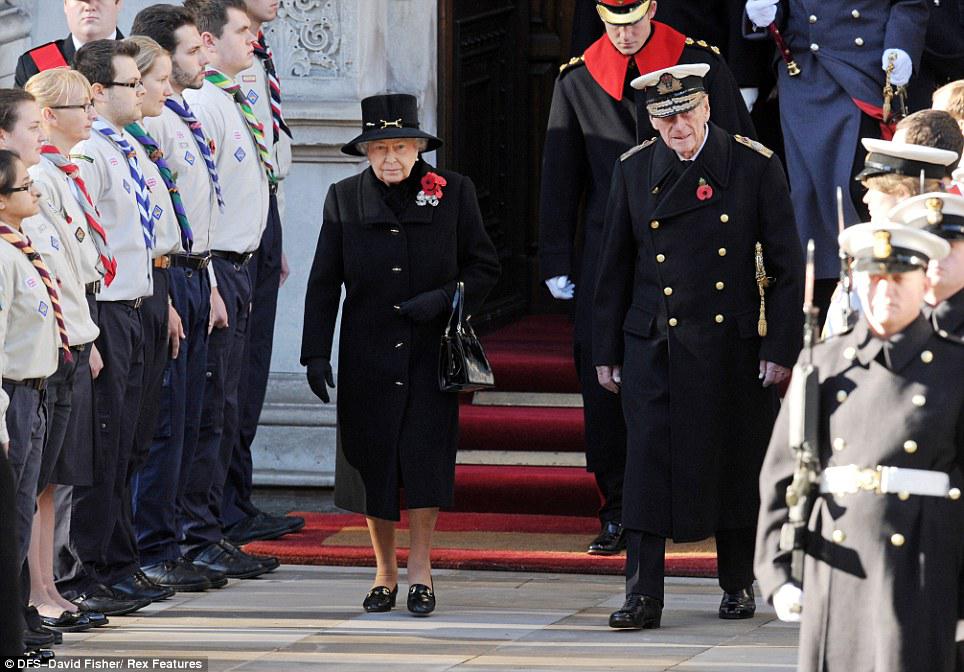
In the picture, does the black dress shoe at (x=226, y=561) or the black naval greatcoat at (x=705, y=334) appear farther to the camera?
the black dress shoe at (x=226, y=561)

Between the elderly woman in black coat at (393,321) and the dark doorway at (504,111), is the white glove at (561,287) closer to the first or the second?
the elderly woman in black coat at (393,321)

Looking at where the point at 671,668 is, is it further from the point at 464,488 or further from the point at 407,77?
the point at 407,77

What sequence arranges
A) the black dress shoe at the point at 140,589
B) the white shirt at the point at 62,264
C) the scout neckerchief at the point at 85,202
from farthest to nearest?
the black dress shoe at the point at 140,589 → the scout neckerchief at the point at 85,202 → the white shirt at the point at 62,264

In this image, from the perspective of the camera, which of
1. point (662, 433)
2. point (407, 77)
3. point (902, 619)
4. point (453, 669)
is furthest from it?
point (407, 77)

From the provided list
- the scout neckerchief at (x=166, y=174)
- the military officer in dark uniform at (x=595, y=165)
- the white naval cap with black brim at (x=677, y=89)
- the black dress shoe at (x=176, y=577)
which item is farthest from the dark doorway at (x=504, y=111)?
the white naval cap with black brim at (x=677, y=89)

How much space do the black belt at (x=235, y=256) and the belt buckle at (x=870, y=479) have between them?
12.9 feet

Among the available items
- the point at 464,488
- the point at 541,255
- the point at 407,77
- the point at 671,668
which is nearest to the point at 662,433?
the point at 671,668

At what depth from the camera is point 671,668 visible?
19.6ft

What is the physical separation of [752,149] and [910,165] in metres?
1.70

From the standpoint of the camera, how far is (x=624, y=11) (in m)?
7.50

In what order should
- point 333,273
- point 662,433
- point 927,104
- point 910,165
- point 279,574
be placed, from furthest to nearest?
point 927,104 → point 279,574 → point 333,273 → point 662,433 → point 910,165

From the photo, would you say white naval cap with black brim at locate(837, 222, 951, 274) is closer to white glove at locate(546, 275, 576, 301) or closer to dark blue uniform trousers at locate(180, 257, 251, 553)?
white glove at locate(546, 275, 576, 301)

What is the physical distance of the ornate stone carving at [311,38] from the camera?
9.16 meters

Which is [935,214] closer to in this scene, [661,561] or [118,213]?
[661,561]
